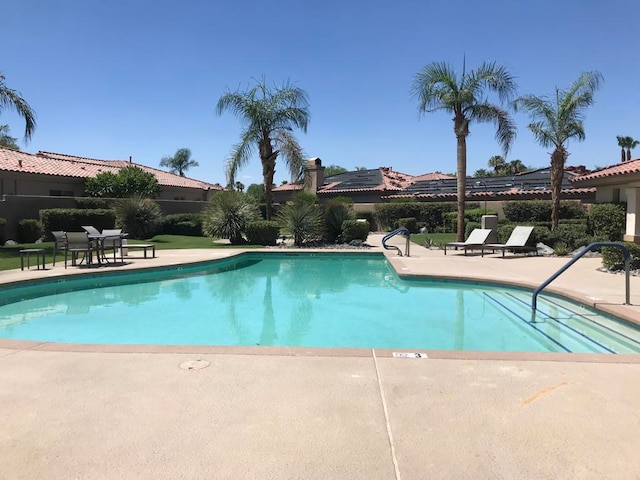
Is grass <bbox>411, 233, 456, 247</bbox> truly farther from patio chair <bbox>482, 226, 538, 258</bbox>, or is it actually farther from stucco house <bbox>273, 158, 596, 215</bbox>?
stucco house <bbox>273, 158, 596, 215</bbox>

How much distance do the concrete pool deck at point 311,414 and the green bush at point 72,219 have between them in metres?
17.8

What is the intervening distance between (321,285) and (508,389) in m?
8.39

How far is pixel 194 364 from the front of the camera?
455cm

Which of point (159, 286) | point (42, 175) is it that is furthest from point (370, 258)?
point (42, 175)

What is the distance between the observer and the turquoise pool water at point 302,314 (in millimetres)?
6867

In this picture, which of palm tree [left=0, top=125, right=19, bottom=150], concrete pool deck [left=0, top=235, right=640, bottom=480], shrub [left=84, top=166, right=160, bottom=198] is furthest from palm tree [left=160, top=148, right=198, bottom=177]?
concrete pool deck [left=0, top=235, right=640, bottom=480]

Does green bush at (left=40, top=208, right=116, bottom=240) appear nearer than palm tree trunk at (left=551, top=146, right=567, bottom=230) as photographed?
No

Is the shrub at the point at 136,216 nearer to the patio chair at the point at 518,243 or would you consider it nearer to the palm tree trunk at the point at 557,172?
the patio chair at the point at 518,243

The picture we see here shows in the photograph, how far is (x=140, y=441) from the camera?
3.04 m

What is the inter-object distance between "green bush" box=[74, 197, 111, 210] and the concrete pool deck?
20084 millimetres

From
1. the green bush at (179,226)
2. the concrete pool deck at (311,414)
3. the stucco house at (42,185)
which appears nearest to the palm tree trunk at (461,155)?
the green bush at (179,226)

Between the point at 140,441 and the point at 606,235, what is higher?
the point at 606,235

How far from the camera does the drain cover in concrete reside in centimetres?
445

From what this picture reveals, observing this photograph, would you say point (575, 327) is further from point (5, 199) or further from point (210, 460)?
point (5, 199)
